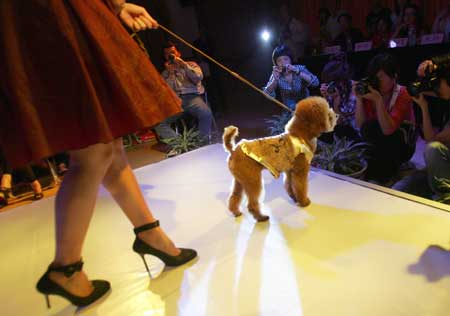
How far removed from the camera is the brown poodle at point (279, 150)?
1296mm

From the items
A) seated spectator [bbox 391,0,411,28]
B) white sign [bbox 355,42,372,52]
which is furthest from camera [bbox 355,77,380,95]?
seated spectator [bbox 391,0,411,28]

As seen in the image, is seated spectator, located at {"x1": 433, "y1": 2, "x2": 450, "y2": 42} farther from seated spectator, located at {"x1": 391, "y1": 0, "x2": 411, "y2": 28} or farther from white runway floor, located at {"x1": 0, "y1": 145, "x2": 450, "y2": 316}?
white runway floor, located at {"x1": 0, "y1": 145, "x2": 450, "y2": 316}

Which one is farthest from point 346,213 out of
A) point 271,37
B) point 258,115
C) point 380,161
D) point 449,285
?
point 271,37

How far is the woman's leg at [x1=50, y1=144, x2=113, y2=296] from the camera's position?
0.91 meters

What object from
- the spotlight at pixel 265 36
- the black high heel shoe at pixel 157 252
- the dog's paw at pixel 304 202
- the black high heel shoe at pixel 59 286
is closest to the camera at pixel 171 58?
the dog's paw at pixel 304 202

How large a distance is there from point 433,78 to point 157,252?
136 centimetres

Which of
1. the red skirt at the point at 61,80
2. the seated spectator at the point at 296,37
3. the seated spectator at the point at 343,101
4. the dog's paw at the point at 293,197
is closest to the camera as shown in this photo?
the red skirt at the point at 61,80

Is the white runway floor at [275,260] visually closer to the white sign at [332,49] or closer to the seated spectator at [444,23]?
the seated spectator at [444,23]

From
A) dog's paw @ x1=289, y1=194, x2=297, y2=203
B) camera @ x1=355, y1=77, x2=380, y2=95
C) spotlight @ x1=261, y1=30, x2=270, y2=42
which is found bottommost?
dog's paw @ x1=289, y1=194, x2=297, y2=203

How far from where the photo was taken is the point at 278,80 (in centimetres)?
252

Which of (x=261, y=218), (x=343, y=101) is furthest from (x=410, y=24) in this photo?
(x=261, y=218)

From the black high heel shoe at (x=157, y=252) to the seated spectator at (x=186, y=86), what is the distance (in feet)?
6.82

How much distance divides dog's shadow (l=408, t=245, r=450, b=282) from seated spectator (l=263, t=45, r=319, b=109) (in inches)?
65.7

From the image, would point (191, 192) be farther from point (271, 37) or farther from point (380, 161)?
point (271, 37)
